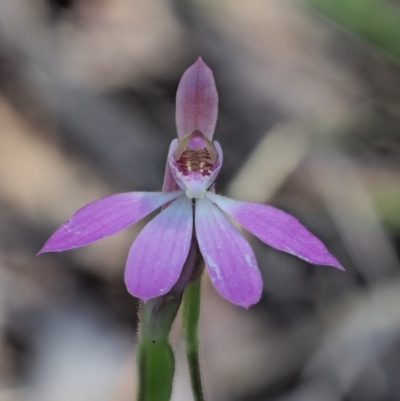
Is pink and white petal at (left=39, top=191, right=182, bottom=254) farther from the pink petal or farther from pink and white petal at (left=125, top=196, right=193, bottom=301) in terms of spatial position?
the pink petal

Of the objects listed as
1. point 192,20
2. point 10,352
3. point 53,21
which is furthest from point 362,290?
point 53,21

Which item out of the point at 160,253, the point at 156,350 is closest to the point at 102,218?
the point at 160,253

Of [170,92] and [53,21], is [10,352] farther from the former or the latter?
[53,21]

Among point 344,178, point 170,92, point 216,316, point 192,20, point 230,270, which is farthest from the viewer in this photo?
point 192,20

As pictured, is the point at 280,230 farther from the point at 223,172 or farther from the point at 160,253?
the point at 223,172

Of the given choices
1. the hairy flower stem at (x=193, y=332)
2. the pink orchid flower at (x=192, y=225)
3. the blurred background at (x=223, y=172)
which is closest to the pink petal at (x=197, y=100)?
the pink orchid flower at (x=192, y=225)

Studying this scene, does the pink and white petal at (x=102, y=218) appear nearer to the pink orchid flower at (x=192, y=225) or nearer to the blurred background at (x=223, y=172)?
the pink orchid flower at (x=192, y=225)

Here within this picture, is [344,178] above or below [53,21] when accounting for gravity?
below

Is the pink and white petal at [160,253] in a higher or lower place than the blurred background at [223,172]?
lower
